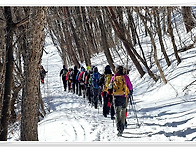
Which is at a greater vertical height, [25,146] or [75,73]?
[75,73]

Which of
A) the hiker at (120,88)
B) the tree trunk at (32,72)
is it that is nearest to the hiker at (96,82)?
the hiker at (120,88)

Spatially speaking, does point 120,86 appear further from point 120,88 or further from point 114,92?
point 114,92

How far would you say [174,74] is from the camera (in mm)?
10102

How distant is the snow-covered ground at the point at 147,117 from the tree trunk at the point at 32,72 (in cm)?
92

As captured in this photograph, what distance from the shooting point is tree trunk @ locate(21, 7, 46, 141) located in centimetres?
501

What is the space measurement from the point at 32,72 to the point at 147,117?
3.87 meters

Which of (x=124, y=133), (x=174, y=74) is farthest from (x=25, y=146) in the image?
(x=174, y=74)

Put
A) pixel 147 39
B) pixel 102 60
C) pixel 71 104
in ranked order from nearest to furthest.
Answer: pixel 71 104 < pixel 147 39 < pixel 102 60

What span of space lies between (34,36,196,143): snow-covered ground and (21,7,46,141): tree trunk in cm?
92

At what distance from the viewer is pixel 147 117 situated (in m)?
7.81

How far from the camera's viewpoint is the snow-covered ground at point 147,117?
20.0 ft

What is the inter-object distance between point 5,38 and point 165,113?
14.2 ft

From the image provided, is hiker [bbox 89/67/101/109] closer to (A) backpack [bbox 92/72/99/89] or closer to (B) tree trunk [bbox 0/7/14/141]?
(A) backpack [bbox 92/72/99/89]

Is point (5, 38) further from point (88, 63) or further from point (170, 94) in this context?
point (88, 63)
